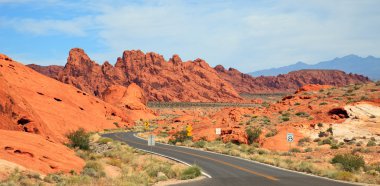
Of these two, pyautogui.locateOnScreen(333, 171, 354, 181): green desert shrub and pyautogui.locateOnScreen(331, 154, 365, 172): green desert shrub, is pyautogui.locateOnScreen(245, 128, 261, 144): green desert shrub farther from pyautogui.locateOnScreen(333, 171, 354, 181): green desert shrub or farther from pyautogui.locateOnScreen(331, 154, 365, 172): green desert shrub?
pyautogui.locateOnScreen(333, 171, 354, 181): green desert shrub

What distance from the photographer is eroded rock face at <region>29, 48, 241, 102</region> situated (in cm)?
15088

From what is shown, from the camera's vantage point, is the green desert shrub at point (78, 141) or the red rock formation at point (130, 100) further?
the red rock formation at point (130, 100)

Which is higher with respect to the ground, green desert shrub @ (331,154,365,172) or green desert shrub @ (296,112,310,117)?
green desert shrub @ (296,112,310,117)

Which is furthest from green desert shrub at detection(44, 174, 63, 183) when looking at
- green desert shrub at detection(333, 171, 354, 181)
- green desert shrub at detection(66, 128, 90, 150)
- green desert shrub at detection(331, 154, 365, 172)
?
green desert shrub at detection(331, 154, 365, 172)

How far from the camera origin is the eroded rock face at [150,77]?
15088 centimetres

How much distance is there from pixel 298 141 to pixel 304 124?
6.28m

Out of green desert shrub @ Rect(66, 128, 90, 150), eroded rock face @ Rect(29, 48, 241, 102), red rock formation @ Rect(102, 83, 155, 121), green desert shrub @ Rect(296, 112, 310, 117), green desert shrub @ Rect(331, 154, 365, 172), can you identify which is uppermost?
eroded rock face @ Rect(29, 48, 241, 102)

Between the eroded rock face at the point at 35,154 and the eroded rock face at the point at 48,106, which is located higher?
the eroded rock face at the point at 48,106

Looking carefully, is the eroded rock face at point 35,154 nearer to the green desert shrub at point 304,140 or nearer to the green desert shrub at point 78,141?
the green desert shrub at point 78,141

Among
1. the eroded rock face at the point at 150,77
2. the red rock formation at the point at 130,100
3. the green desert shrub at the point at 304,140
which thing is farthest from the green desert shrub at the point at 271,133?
the eroded rock face at the point at 150,77

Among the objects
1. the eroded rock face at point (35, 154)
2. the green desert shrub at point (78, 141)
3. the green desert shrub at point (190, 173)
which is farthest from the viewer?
the green desert shrub at point (78, 141)

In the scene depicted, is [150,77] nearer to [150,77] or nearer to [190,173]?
[150,77]

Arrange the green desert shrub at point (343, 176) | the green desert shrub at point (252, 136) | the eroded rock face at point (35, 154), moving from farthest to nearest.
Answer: the green desert shrub at point (252, 136)
the green desert shrub at point (343, 176)
the eroded rock face at point (35, 154)

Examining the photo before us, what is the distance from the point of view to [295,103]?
64438 millimetres
